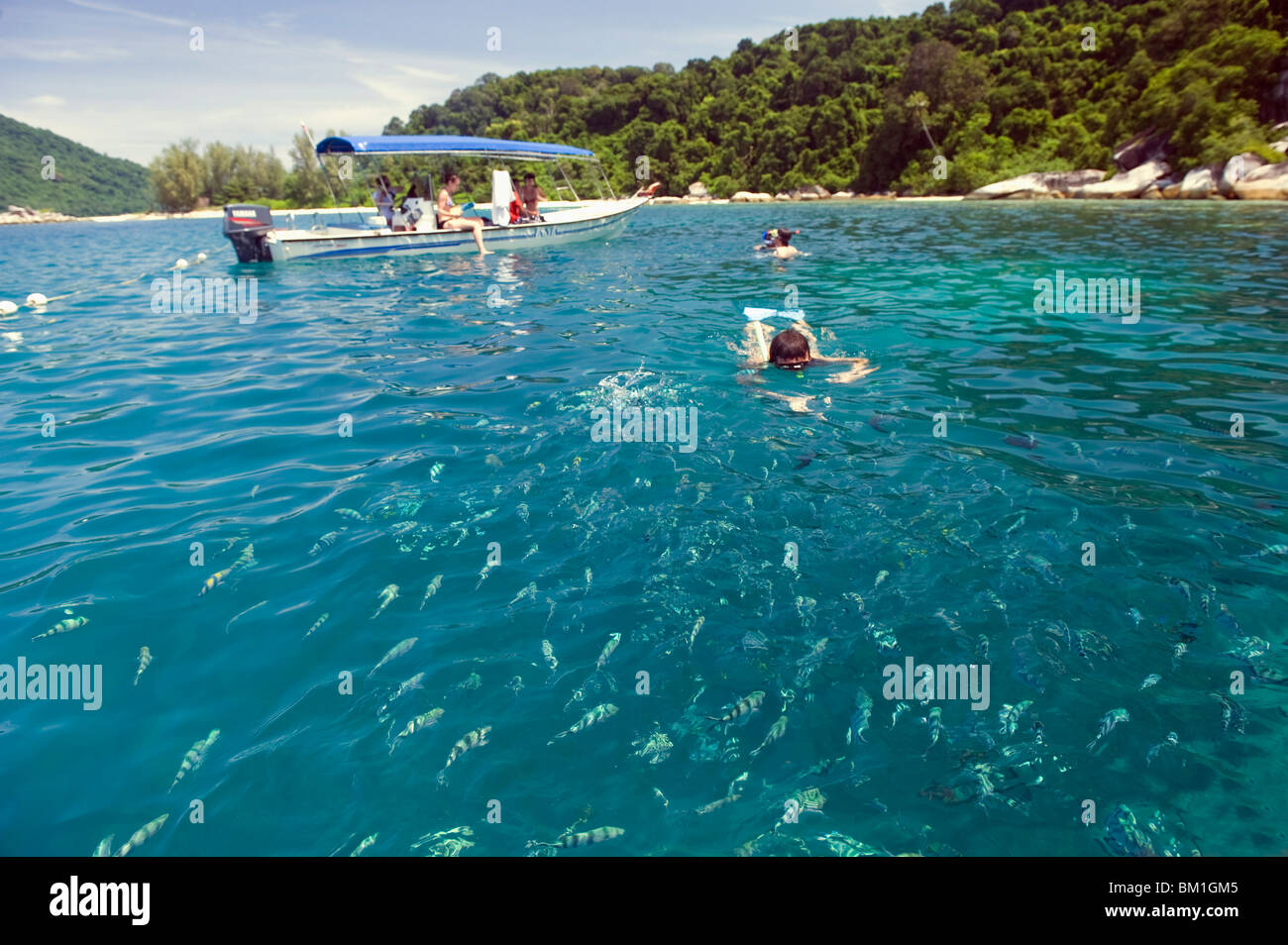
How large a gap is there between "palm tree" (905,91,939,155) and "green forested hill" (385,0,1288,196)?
18 centimetres

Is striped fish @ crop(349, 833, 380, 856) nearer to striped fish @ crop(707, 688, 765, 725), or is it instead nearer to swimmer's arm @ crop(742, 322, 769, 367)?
striped fish @ crop(707, 688, 765, 725)

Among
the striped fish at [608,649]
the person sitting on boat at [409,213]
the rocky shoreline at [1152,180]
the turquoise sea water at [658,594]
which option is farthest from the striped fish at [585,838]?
the rocky shoreline at [1152,180]

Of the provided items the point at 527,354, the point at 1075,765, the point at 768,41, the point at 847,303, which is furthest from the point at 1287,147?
the point at 768,41

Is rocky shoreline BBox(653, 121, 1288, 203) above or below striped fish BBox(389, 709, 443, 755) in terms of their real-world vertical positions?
above

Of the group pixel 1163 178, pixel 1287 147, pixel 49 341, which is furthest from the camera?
pixel 1163 178

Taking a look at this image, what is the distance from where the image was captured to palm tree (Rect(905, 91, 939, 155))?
58844mm

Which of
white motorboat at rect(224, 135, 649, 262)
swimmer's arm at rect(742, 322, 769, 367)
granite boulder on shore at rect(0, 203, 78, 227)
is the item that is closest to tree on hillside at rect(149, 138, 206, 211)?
granite boulder on shore at rect(0, 203, 78, 227)

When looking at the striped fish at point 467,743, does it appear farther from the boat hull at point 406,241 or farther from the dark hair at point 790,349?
the boat hull at point 406,241

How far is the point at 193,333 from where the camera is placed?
40.2ft

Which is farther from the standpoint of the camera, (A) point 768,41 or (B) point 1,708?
(A) point 768,41
